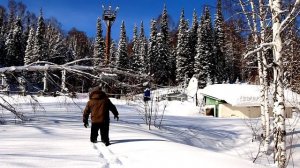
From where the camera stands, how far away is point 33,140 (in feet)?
34.5

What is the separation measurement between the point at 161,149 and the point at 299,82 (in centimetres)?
1759

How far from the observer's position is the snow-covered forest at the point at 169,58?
10.3 meters

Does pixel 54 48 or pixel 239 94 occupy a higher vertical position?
pixel 54 48

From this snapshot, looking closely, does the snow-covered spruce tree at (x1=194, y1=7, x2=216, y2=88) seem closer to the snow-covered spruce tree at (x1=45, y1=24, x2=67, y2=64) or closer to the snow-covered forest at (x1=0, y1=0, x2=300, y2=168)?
the snow-covered forest at (x1=0, y1=0, x2=300, y2=168)

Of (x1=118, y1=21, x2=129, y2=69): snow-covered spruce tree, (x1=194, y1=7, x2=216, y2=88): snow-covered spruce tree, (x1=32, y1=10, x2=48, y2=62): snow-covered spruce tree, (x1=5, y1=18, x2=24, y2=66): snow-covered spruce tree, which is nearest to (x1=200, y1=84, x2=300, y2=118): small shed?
Result: (x1=32, y1=10, x2=48, y2=62): snow-covered spruce tree

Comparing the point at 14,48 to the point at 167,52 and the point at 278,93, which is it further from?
the point at 278,93

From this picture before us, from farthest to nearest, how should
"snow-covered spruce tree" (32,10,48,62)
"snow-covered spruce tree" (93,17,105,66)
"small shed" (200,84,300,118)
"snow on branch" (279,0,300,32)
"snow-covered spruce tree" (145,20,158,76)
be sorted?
"snow-covered spruce tree" (145,20,158,76) < "snow-covered spruce tree" (93,17,105,66) < "snow-covered spruce tree" (32,10,48,62) < "small shed" (200,84,300,118) < "snow on branch" (279,0,300,32)

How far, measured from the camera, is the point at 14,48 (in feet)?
226

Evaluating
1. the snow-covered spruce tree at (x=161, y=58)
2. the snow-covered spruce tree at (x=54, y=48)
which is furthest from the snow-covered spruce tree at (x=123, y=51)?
the snow-covered spruce tree at (x=54, y=48)

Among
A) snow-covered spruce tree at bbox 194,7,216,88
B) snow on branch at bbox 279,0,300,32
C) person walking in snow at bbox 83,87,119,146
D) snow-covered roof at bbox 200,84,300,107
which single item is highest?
snow-covered spruce tree at bbox 194,7,216,88

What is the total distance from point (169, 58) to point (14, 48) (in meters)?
23.9

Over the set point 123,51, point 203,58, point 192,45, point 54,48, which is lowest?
point 54,48

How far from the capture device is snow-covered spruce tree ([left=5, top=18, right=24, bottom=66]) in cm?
6869

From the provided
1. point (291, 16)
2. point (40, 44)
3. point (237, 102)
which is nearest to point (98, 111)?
point (291, 16)
